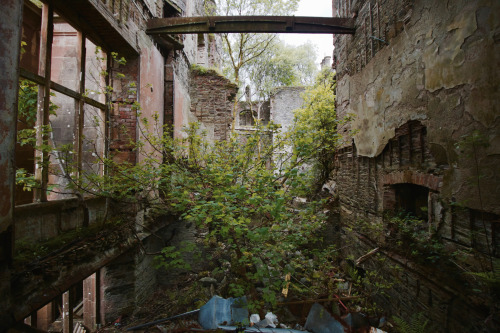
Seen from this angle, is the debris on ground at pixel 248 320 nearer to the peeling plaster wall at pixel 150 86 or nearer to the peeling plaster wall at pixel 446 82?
the peeling plaster wall at pixel 446 82

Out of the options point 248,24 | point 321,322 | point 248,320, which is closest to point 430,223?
point 321,322

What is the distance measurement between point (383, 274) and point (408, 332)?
123 cm

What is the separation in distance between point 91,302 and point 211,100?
658cm

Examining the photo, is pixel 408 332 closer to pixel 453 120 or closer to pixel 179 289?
pixel 453 120

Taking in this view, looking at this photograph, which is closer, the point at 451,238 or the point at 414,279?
the point at 451,238

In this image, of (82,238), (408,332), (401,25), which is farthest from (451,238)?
(82,238)

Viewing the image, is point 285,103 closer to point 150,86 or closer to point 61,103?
point 150,86

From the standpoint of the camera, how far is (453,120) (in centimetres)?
287

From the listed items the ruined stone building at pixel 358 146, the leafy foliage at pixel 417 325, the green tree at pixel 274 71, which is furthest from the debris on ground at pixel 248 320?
the green tree at pixel 274 71

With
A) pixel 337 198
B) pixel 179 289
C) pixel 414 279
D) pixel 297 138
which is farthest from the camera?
pixel 337 198

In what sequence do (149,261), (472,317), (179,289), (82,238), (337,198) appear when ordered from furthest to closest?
(337,198) → (179,289) → (149,261) → (82,238) → (472,317)

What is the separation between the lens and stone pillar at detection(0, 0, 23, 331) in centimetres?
156

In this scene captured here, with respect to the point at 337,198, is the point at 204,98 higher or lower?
higher

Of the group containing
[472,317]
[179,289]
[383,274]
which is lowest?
[179,289]
